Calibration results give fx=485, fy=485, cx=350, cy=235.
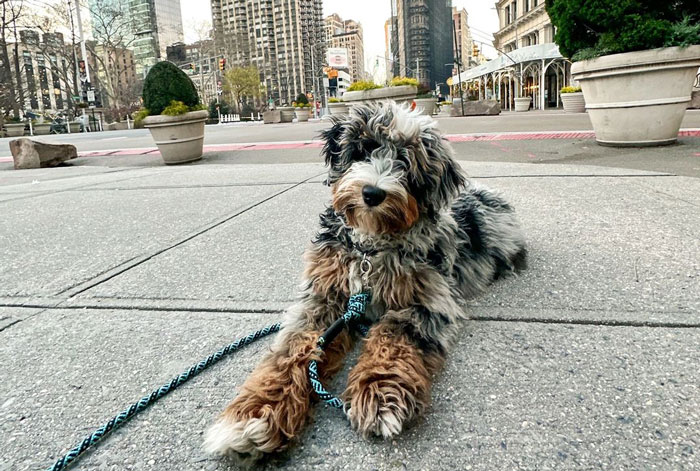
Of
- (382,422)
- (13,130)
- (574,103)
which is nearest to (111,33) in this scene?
(13,130)

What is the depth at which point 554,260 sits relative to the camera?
3.40 metres

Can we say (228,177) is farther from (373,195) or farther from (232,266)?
(373,195)

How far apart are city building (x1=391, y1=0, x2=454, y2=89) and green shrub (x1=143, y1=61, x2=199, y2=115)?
3764 inches

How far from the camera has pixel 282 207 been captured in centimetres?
544

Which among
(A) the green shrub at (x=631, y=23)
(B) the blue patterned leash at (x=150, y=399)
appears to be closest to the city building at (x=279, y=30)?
(A) the green shrub at (x=631, y=23)

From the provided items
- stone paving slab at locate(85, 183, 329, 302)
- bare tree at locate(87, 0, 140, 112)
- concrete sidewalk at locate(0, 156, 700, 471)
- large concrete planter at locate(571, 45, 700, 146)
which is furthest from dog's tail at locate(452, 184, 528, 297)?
bare tree at locate(87, 0, 140, 112)

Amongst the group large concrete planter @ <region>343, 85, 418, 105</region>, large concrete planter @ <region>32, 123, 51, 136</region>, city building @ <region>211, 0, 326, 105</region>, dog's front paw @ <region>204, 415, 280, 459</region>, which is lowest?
dog's front paw @ <region>204, 415, 280, 459</region>

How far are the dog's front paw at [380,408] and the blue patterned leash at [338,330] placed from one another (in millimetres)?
89

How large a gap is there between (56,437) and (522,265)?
9.00ft

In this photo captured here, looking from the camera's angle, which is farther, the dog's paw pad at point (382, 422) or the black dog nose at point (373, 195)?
the black dog nose at point (373, 195)

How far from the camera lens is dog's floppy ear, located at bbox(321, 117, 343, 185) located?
259 cm

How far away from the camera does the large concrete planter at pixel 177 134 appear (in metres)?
10.9

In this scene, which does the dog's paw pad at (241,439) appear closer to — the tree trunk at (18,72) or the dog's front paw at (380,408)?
the dog's front paw at (380,408)

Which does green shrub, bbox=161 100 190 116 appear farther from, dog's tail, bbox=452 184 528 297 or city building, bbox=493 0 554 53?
city building, bbox=493 0 554 53
